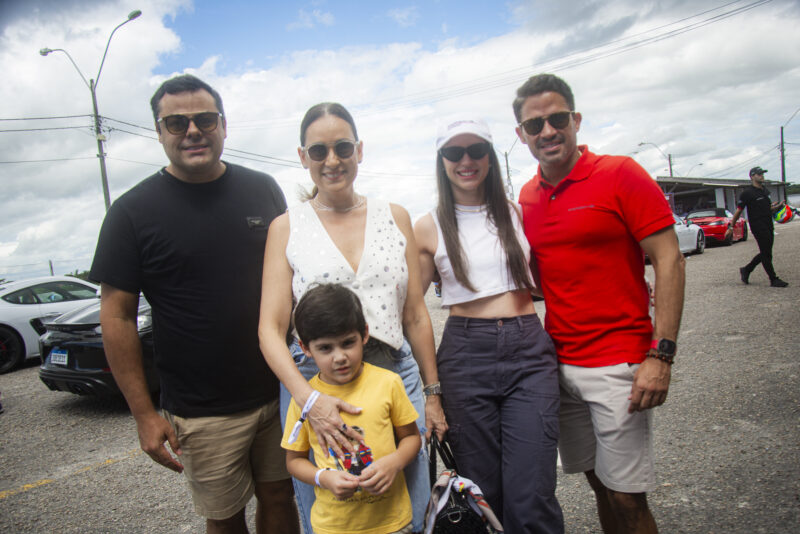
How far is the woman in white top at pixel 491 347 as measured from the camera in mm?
1993

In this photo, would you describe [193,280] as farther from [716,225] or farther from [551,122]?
[716,225]

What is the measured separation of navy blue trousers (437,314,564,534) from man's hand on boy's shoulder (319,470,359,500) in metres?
0.58

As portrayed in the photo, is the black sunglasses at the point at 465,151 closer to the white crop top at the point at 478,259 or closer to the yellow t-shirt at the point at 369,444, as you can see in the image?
the white crop top at the point at 478,259

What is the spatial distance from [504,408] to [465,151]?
1.15 meters

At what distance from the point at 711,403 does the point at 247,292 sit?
3.97 meters

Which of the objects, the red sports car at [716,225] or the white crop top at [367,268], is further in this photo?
the red sports car at [716,225]

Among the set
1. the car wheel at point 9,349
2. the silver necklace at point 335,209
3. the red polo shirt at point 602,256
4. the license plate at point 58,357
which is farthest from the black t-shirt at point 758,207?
the car wheel at point 9,349

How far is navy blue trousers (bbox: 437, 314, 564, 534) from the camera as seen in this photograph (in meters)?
1.99

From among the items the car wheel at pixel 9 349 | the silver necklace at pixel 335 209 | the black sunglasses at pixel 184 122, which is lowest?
the car wheel at pixel 9 349

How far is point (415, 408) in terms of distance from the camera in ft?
6.53

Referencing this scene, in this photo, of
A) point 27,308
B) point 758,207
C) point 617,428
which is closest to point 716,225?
point 758,207

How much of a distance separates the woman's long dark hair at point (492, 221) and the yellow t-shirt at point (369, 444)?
622mm

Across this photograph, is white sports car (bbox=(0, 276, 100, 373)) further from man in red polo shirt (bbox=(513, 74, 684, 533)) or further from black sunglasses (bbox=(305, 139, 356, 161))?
Result: man in red polo shirt (bbox=(513, 74, 684, 533))

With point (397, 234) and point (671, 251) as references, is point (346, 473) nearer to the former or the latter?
point (397, 234)
